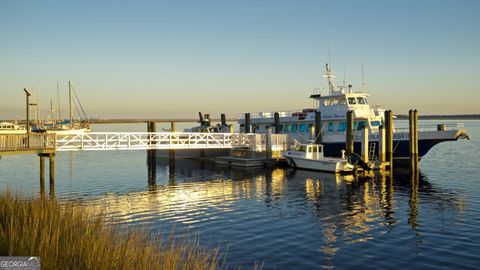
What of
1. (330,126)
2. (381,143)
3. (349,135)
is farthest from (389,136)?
(330,126)

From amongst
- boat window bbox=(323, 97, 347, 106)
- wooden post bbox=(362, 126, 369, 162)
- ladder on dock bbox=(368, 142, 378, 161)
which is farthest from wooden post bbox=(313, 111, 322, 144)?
wooden post bbox=(362, 126, 369, 162)

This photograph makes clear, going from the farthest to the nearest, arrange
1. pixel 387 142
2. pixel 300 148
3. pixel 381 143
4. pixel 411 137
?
pixel 300 148 < pixel 381 143 < pixel 387 142 < pixel 411 137

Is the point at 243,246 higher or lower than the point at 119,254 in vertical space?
lower

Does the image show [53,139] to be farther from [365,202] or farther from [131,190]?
[365,202]

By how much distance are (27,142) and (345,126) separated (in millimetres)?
25614

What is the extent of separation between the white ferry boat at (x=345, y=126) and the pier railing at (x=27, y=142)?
2179 centimetres

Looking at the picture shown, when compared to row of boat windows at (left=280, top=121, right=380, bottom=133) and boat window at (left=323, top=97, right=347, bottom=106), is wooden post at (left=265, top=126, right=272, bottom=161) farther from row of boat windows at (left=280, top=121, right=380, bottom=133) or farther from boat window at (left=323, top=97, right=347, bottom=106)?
boat window at (left=323, top=97, right=347, bottom=106)

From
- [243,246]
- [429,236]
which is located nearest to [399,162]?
[429,236]

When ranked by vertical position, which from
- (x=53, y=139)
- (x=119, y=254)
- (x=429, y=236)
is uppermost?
(x=53, y=139)

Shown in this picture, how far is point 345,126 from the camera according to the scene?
37344mm

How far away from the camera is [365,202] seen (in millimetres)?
21250

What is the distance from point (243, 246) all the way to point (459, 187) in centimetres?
1834

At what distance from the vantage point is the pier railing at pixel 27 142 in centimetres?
2192

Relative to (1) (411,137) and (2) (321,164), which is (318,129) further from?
(1) (411,137)
